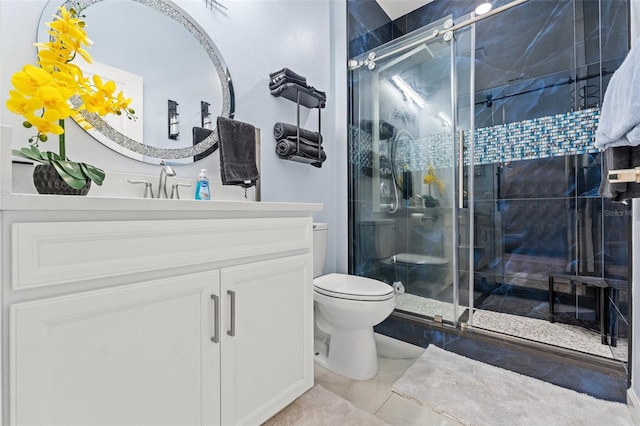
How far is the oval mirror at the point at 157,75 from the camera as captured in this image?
1.14 m

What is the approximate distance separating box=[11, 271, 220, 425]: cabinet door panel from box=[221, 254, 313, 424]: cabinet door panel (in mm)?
57

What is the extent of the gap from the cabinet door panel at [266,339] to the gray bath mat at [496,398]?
1.88 ft

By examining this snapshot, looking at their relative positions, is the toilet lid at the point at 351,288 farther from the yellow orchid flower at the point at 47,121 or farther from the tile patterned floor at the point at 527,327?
the yellow orchid flower at the point at 47,121

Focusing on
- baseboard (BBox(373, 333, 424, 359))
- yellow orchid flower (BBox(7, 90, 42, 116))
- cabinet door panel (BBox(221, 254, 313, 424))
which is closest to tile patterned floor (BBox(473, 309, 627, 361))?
baseboard (BBox(373, 333, 424, 359))

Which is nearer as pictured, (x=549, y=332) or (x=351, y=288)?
(x=351, y=288)

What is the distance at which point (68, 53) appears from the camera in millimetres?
906

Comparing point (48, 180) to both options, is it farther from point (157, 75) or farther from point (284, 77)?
point (284, 77)

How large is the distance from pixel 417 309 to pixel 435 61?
5.67 feet

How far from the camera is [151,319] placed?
2.47 feet

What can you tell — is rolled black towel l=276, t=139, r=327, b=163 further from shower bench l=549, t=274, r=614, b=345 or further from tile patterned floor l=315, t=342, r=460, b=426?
shower bench l=549, t=274, r=614, b=345

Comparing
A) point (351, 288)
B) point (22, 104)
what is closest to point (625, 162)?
point (351, 288)

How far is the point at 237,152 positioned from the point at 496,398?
1685 millimetres

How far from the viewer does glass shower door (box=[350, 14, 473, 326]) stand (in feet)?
6.33

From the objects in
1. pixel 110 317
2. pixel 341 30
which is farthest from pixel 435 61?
pixel 110 317
